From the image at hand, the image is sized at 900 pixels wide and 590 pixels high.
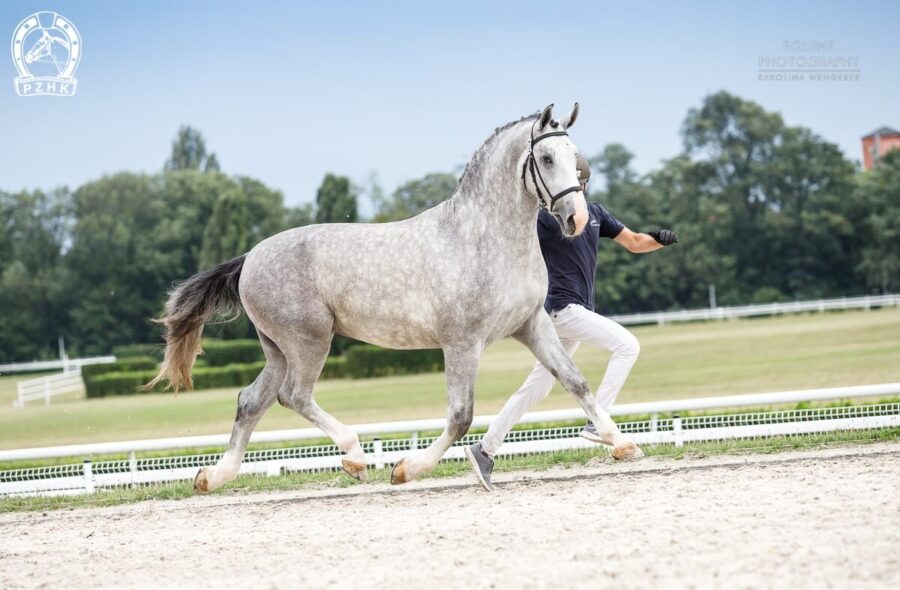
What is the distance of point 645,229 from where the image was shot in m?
57.1

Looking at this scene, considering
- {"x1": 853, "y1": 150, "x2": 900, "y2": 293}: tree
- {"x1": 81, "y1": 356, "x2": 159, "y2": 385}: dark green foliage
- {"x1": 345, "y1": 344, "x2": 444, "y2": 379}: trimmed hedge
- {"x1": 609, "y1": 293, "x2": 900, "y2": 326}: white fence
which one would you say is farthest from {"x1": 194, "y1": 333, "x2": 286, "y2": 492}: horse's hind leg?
{"x1": 853, "y1": 150, "x2": 900, "y2": 293}: tree

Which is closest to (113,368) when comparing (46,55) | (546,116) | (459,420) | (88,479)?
(46,55)

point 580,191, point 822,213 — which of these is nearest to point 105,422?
point 580,191

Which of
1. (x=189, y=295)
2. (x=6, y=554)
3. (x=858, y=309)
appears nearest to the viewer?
(x=6, y=554)

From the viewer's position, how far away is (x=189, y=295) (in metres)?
6.61

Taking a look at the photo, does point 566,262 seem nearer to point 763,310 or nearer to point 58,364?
point 58,364

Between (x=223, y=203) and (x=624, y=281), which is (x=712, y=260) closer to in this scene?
(x=624, y=281)

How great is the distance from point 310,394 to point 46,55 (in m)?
8.04

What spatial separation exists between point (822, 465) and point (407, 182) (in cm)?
5146

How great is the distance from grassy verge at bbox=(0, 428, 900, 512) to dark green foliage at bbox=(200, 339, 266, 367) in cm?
2023

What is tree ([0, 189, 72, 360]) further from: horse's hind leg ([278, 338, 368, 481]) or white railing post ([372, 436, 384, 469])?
horse's hind leg ([278, 338, 368, 481])

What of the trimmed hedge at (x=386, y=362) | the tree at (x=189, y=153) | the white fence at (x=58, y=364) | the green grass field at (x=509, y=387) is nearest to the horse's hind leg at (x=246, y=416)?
the green grass field at (x=509, y=387)

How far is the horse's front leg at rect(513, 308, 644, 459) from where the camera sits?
5676mm

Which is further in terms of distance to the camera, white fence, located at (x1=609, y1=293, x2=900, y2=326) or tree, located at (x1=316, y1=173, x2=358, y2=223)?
white fence, located at (x1=609, y1=293, x2=900, y2=326)
